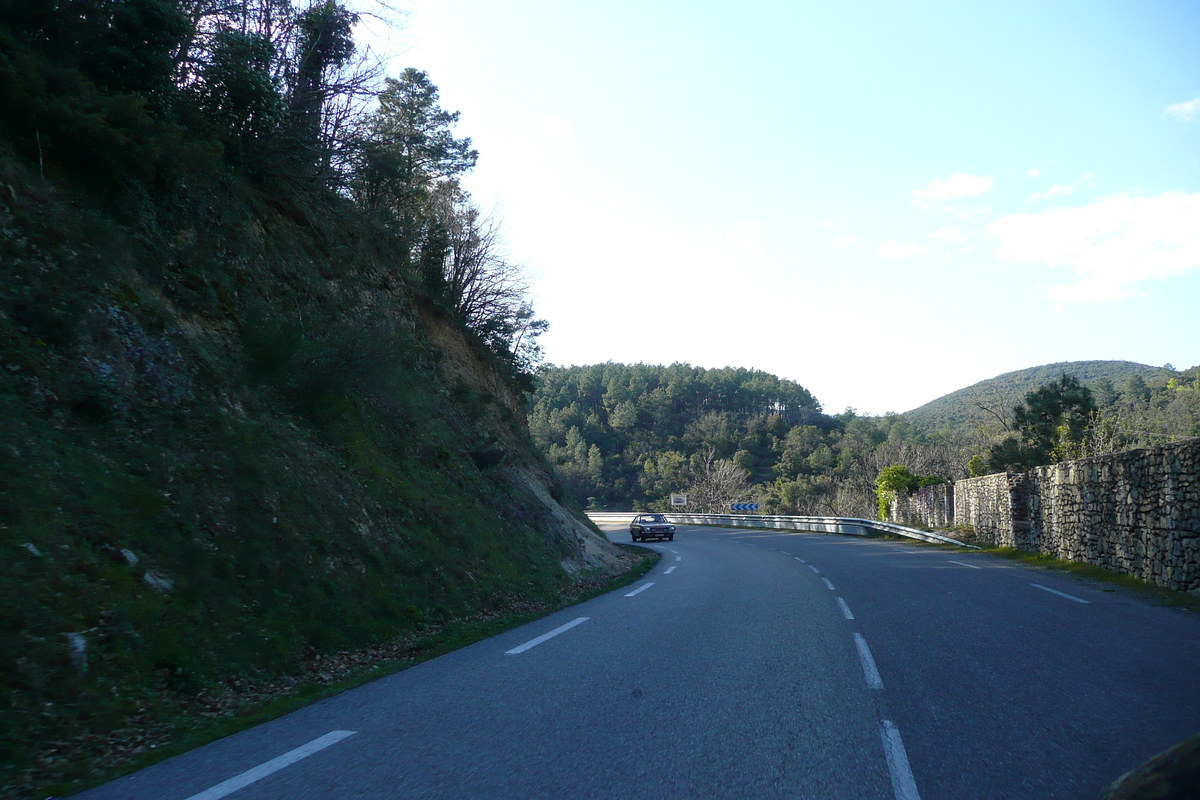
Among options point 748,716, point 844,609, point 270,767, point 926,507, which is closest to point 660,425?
point 926,507

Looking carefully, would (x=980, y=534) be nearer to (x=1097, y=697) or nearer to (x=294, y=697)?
(x=1097, y=697)

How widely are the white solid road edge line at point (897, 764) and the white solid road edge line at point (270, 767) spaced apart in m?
3.56

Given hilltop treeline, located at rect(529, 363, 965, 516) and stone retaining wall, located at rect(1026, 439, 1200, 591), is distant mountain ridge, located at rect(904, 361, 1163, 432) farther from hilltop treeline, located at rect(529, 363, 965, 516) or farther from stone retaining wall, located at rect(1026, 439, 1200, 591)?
stone retaining wall, located at rect(1026, 439, 1200, 591)

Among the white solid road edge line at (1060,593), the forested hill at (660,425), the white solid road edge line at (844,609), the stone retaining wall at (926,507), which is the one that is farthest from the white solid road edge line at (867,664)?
the forested hill at (660,425)

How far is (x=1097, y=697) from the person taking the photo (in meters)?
5.73

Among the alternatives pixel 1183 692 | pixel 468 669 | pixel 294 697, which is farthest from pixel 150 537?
pixel 1183 692

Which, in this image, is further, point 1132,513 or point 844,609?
point 1132,513

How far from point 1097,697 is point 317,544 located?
27.5 feet

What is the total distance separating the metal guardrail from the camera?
29.7 metres

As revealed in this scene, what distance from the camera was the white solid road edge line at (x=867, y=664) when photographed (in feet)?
20.7

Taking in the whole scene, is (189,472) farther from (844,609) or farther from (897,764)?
(844,609)

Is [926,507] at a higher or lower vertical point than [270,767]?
higher

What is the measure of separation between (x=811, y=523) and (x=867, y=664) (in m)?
35.9

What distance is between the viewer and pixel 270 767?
4402mm
